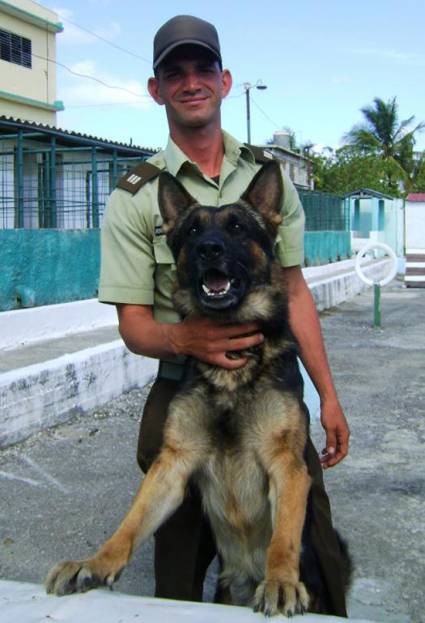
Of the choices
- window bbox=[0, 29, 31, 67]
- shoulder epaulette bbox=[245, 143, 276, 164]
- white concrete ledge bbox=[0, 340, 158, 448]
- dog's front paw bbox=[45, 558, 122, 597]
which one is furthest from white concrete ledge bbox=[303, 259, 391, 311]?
dog's front paw bbox=[45, 558, 122, 597]

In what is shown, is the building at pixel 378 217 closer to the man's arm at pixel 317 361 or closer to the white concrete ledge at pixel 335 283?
the white concrete ledge at pixel 335 283

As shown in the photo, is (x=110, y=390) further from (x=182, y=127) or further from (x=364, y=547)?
(x=182, y=127)

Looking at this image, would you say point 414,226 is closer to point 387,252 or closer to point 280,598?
point 387,252

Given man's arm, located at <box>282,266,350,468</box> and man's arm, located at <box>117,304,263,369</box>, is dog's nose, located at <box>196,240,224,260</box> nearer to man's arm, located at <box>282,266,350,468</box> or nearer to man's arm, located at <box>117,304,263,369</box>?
man's arm, located at <box>117,304,263,369</box>

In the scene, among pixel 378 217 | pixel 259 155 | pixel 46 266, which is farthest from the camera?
pixel 378 217

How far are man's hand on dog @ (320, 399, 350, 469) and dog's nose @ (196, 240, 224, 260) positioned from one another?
2.86 feet

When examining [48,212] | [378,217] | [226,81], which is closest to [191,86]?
[226,81]

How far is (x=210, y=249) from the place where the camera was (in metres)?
2.57

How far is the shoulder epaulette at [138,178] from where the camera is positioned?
2950 mm

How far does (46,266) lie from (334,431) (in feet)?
24.9

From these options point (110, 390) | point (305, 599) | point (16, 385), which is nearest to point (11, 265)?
point (110, 390)

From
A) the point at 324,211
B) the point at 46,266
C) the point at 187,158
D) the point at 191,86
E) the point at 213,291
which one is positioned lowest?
the point at 213,291

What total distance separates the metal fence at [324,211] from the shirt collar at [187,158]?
16922 mm

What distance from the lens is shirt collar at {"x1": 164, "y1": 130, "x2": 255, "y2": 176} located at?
298 centimetres
